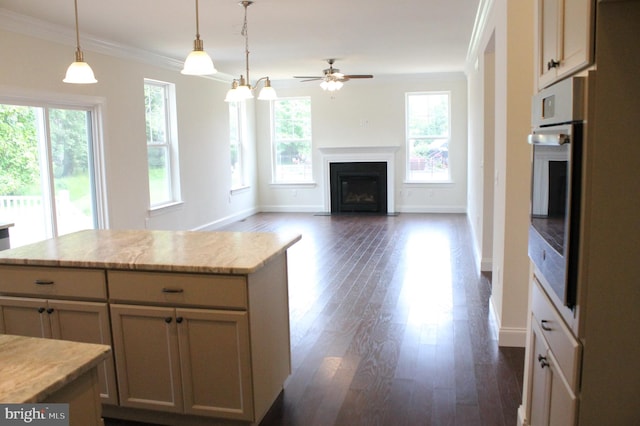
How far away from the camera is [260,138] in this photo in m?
10.6

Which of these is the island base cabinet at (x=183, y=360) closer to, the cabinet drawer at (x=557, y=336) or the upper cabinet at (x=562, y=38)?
the cabinet drawer at (x=557, y=336)

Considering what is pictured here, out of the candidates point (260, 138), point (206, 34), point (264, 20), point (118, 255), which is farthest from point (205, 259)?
point (260, 138)

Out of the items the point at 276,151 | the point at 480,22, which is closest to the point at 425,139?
the point at 276,151

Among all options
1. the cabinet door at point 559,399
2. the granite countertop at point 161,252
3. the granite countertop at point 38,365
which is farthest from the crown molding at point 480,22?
the granite countertop at point 38,365

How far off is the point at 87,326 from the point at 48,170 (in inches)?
129

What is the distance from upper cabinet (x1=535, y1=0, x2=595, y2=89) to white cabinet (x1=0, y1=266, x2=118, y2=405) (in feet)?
6.93

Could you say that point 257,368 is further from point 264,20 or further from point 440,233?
point 440,233

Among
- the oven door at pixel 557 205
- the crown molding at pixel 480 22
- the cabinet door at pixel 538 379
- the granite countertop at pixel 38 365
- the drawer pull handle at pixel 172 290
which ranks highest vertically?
the crown molding at pixel 480 22

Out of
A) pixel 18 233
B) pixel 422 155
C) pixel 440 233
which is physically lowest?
pixel 440 233

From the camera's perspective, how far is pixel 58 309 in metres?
2.60

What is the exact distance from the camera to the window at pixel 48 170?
4.89m

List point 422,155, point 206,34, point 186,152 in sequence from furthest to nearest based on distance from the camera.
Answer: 1. point 422,155
2. point 186,152
3. point 206,34

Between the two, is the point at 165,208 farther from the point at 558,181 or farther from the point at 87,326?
the point at 558,181

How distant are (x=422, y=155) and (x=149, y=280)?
827 centimetres
